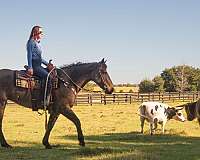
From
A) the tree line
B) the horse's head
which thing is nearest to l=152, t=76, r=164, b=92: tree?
the tree line

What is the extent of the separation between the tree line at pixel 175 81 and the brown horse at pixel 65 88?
81.4 m

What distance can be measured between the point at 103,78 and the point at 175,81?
8567cm

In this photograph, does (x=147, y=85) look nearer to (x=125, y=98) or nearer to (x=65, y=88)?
(x=125, y=98)

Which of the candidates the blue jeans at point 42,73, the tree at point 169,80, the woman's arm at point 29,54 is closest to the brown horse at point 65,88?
the blue jeans at point 42,73

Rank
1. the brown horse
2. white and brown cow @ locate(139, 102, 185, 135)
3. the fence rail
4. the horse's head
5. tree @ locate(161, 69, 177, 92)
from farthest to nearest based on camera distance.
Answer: tree @ locate(161, 69, 177, 92) < the fence rail < white and brown cow @ locate(139, 102, 185, 135) < the horse's head < the brown horse

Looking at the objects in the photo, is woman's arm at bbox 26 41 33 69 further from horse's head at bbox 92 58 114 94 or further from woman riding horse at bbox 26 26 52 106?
horse's head at bbox 92 58 114 94

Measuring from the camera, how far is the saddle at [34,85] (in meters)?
12.6

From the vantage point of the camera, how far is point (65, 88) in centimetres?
1273

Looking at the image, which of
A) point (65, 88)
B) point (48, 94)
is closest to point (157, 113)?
point (65, 88)

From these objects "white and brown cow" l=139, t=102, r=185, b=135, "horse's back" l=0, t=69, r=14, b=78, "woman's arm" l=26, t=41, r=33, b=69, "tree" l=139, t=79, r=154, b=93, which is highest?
"tree" l=139, t=79, r=154, b=93

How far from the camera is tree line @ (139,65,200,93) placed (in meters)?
94.2

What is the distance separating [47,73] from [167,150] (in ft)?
14.5

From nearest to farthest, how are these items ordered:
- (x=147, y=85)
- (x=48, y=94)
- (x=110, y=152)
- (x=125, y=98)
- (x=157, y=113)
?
(x=110, y=152), (x=48, y=94), (x=157, y=113), (x=125, y=98), (x=147, y=85)

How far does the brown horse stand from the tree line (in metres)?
81.4
